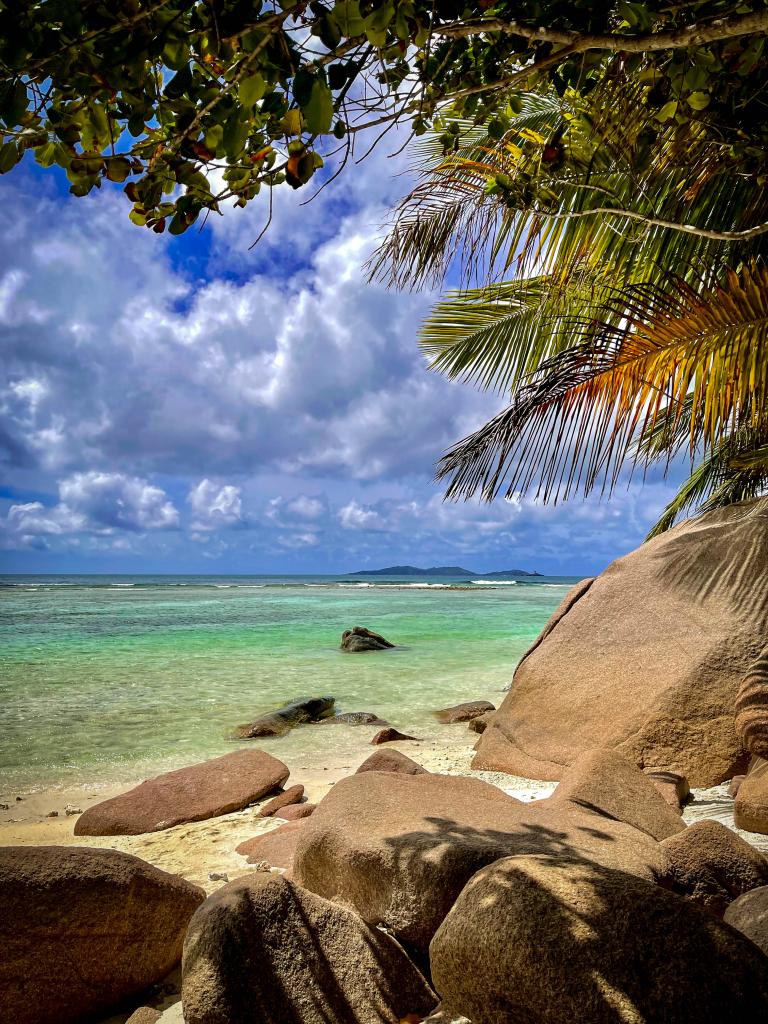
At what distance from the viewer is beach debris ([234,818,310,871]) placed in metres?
3.19

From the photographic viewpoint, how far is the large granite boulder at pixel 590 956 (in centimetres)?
131

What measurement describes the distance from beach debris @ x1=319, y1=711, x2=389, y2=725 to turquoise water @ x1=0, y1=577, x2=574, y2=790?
208 mm

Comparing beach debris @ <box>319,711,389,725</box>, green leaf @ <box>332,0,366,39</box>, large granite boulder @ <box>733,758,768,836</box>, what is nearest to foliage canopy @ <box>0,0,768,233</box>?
green leaf @ <box>332,0,366,39</box>

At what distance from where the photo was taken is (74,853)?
2.25 meters

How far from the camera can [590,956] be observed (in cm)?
137

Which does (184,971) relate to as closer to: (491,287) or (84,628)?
(491,287)

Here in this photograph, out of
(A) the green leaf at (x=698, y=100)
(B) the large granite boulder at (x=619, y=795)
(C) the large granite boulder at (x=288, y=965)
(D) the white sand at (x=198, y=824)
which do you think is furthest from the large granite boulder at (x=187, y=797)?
(A) the green leaf at (x=698, y=100)

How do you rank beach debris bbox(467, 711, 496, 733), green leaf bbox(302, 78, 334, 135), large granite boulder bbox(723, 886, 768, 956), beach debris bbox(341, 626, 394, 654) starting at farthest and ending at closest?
beach debris bbox(341, 626, 394, 654) → beach debris bbox(467, 711, 496, 733) → large granite boulder bbox(723, 886, 768, 956) → green leaf bbox(302, 78, 334, 135)

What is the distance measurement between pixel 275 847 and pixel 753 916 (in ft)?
7.83

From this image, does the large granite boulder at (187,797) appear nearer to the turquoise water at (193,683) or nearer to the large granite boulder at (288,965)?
the turquoise water at (193,683)

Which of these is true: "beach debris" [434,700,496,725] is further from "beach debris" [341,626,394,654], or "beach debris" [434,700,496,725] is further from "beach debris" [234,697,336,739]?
"beach debris" [341,626,394,654]

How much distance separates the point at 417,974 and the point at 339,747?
4852 millimetres

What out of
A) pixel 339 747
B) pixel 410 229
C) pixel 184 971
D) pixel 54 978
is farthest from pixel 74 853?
pixel 410 229

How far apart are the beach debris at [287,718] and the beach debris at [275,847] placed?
3475mm
